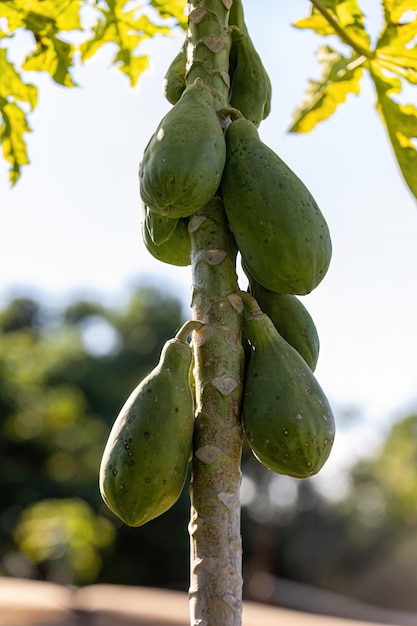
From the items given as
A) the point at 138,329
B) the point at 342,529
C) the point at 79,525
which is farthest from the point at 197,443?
the point at 342,529

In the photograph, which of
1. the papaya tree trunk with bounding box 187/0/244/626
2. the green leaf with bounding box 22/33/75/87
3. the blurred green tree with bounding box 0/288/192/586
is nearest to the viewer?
the papaya tree trunk with bounding box 187/0/244/626

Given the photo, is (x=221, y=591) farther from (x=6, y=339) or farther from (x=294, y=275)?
(x=6, y=339)

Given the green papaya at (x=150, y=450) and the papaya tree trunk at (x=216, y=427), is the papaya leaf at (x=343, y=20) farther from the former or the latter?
the green papaya at (x=150, y=450)

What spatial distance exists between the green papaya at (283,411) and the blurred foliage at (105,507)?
15402 millimetres

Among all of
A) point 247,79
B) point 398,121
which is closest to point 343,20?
point 398,121

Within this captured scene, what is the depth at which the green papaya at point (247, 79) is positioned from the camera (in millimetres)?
1519

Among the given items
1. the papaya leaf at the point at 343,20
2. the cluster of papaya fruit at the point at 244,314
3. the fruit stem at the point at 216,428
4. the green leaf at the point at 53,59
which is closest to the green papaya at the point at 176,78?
the cluster of papaya fruit at the point at 244,314

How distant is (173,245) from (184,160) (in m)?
0.28

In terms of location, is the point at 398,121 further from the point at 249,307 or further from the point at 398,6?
the point at 249,307

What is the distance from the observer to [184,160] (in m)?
1.26

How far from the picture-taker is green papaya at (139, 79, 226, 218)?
1.27 m

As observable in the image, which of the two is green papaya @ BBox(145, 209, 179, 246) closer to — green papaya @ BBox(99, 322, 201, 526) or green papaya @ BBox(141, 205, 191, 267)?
green papaya @ BBox(141, 205, 191, 267)

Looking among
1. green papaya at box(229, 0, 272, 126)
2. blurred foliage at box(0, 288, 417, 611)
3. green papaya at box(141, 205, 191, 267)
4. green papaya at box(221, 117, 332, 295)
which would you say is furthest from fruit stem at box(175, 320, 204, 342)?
blurred foliage at box(0, 288, 417, 611)

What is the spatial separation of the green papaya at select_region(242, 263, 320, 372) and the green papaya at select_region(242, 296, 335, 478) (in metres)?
0.15
